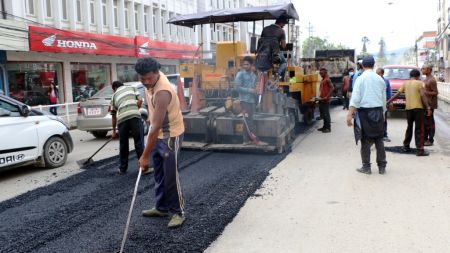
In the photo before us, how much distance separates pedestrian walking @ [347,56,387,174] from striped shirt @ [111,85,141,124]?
3558mm

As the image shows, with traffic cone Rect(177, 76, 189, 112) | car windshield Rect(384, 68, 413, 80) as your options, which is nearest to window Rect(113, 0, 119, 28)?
car windshield Rect(384, 68, 413, 80)

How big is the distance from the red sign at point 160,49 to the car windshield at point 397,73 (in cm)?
1330

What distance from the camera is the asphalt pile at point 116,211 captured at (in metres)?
4.73

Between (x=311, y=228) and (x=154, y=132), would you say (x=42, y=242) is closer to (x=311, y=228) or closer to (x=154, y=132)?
(x=154, y=132)

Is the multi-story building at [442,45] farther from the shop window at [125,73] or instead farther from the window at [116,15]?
the window at [116,15]

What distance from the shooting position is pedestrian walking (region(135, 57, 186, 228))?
487 centimetres

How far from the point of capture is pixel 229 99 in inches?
393

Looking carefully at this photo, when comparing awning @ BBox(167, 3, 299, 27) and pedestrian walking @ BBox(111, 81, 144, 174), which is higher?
awning @ BBox(167, 3, 299, 27)

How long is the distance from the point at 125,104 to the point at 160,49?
22.6 meters

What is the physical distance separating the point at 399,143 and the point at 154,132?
7.37m

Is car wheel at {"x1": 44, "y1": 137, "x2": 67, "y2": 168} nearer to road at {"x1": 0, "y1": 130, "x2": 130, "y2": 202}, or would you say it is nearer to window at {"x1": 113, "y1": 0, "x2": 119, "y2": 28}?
road at {"x1": 0, "y1": 130, "x2": 130, "y2": 202}

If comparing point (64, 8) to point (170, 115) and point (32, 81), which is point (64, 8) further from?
point (170, 115)

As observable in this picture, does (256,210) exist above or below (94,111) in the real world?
below

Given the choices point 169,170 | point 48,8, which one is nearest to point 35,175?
point 169,170
